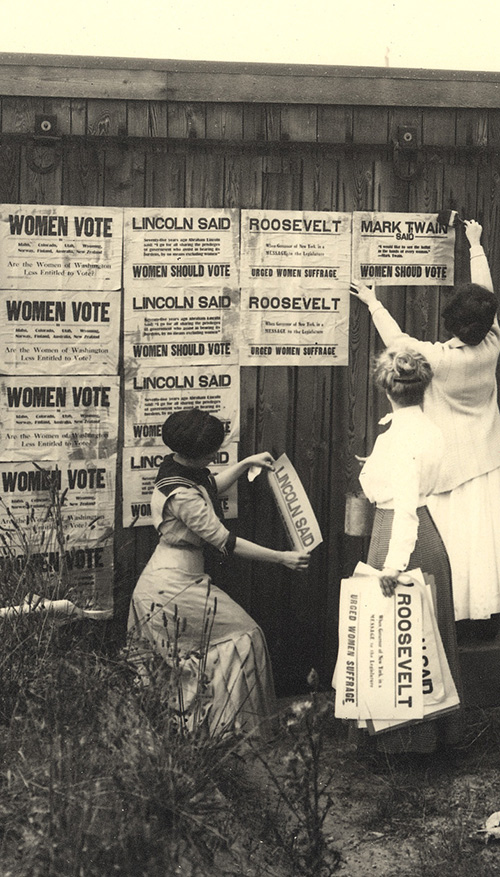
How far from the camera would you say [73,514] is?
5605mm

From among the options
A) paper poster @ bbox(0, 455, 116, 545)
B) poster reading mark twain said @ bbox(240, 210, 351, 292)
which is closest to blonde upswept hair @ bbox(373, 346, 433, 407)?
poster reading mark twain said @ bbox(240, 210, 351, 292)

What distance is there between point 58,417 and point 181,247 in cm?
114

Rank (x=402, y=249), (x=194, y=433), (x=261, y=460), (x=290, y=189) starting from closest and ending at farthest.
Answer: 1. (x=194, y=433)
2. (x=261, y=460)
3. (x=290, y=189)
4. (x=402, y=249)

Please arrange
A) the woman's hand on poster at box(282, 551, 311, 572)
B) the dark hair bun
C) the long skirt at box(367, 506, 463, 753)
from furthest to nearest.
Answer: the woman's hand on poster at box(282, 551, 311, 572) → the dark hair bun → the long skirt at box(367, 506, 463, 753)

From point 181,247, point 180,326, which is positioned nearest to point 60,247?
point 181,247

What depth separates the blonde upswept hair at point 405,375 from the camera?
4797 mm

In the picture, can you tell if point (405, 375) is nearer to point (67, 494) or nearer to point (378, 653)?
point (378, 653)

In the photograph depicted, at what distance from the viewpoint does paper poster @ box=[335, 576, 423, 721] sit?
184 inches

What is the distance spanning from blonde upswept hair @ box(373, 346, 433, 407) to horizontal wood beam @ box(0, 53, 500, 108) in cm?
165

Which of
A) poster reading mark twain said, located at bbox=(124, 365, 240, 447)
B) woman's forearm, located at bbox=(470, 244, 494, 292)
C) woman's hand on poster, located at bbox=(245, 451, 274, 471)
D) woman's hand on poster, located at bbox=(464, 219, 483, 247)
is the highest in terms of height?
woman's hand on poster, located at bbox=(464, 219, 483, 247)

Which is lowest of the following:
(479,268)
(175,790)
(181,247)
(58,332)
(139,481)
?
(175,790)

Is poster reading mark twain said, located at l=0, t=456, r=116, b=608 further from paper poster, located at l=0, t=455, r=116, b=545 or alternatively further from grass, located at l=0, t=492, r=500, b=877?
grass, located at l=0, t=492, r=500, b=877

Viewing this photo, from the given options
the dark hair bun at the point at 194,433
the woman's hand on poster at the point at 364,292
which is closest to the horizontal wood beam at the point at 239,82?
the woman's hand on poster at the point at 364,292

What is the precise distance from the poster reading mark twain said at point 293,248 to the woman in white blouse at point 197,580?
3.66 ft
